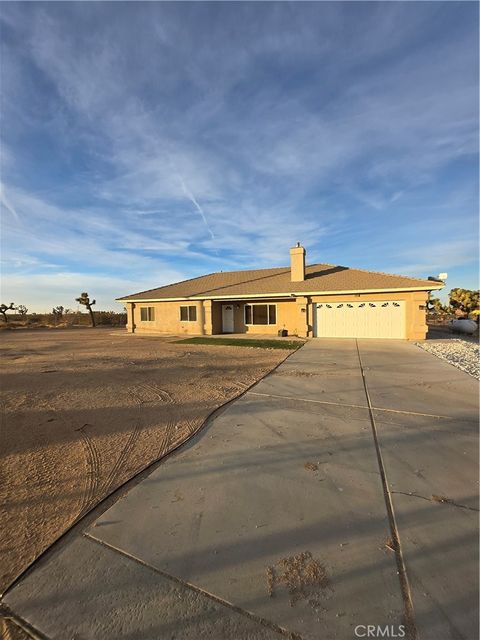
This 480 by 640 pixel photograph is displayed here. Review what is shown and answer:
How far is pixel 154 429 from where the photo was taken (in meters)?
4.36

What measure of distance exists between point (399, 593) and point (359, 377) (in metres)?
5.77

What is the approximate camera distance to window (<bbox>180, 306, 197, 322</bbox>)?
797 inches

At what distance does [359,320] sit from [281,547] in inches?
607

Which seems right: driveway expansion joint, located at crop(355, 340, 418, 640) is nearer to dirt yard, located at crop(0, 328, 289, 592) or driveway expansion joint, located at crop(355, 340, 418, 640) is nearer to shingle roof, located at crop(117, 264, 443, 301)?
dirt yard, located at crop(0, 328, 289, 592)

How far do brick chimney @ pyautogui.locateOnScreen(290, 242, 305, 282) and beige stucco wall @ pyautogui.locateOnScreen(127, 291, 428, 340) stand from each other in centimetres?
179

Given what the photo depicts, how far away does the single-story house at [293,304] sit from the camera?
50.8ft

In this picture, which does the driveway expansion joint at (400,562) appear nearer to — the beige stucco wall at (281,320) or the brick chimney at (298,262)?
the beige stucco wall at (281,320)

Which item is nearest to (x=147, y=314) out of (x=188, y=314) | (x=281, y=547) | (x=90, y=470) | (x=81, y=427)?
(x=188, y=314)

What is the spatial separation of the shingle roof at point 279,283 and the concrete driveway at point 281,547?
12.8m

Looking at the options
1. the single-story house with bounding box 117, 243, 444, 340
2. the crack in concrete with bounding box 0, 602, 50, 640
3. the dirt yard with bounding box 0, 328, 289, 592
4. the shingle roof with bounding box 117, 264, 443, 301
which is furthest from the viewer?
the shingle roof with bounding box 117, 264, 443, 301

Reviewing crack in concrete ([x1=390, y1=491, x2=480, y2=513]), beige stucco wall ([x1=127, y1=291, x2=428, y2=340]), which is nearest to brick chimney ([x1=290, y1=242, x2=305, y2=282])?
beige stucco wall ([x1=127, y1=291, x2=428, y2=340])

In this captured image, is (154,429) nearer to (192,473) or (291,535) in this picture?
(192,473)

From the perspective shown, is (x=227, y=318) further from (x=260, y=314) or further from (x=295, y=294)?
(x=295, y=294)

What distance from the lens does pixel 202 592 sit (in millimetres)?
1886
